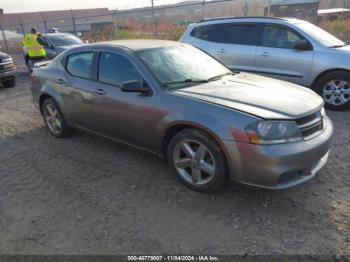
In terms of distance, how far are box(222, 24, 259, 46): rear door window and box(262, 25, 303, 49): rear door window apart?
0.22 m

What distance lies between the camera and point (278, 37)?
679 cm

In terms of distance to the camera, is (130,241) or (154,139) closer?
(130,241)

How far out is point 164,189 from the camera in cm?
376

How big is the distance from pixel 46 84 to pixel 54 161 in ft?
4.85

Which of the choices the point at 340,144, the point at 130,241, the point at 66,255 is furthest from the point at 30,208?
the point at 340,144

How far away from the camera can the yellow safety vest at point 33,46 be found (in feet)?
36.4

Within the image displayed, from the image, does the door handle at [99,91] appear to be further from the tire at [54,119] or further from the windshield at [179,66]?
the tire at [54,119]

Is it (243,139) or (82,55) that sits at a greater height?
(82,55)

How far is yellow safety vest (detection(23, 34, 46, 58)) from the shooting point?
11.1 metres

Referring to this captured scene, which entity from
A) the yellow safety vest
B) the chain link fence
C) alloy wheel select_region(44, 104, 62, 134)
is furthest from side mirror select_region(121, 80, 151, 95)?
the chain link fence

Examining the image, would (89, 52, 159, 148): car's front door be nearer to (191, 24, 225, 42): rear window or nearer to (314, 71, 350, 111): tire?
(191, 24, 225, 42): rear window

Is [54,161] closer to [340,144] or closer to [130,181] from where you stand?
[130,181]

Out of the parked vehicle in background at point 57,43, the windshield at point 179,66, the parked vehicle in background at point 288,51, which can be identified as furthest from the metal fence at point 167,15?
the windshield at point 179,66

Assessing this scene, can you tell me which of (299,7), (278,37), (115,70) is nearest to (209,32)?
(278,37)
